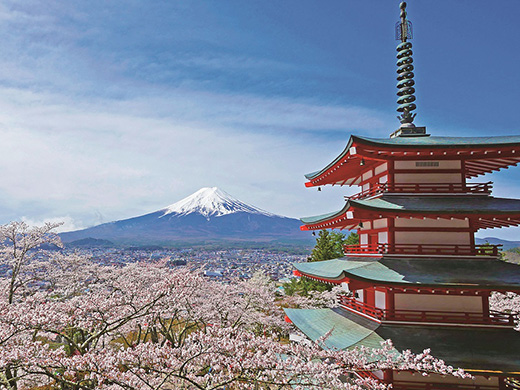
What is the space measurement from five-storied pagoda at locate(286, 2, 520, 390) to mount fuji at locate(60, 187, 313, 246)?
124348 mm

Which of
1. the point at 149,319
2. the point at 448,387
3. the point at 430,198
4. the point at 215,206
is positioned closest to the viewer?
the point at 448,387

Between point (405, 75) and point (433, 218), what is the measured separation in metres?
4.90

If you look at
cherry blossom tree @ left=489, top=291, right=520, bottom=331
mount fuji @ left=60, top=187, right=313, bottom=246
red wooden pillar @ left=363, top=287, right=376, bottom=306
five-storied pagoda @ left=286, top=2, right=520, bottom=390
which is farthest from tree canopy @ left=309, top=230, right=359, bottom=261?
mount fuji @ left=60, top=187, right=313, bottom=246

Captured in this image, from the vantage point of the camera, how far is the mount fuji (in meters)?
141

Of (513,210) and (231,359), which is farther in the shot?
(513,210)

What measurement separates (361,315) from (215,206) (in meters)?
168

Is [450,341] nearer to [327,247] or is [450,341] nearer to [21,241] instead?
[21,241]

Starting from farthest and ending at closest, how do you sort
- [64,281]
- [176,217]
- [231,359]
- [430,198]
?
1. [176,217]
2. [64,281]
3. [430,198]
4. [231,359]

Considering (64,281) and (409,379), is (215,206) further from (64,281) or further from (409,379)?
(409,379)

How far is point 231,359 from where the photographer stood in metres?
6.17

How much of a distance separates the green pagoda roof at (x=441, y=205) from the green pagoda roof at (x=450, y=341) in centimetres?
277

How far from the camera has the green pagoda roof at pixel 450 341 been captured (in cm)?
681

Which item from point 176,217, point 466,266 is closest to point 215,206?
point 176,217

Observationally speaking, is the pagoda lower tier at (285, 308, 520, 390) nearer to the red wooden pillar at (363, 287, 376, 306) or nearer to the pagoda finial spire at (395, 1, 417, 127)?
the red wooden pillar at (363, 287, 376, 306)
